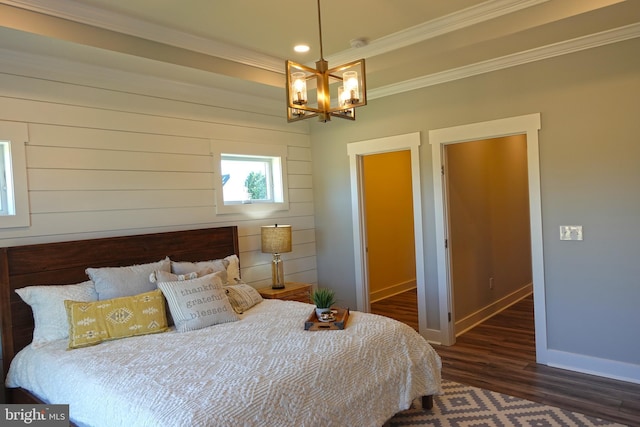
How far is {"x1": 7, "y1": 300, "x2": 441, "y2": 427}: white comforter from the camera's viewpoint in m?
1.86

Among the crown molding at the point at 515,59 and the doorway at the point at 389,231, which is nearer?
the crown molding at the point at 515,59

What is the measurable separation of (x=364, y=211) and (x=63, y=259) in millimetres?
2868

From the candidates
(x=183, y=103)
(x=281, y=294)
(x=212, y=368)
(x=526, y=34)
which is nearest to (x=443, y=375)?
(x=281, y=294)

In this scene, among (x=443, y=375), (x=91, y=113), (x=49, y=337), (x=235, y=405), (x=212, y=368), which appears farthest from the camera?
(x=443, y=375)

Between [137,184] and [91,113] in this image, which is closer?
[91,113]

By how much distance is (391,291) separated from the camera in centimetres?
660

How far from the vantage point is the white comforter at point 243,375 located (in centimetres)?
186

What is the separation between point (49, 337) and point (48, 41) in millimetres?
1867

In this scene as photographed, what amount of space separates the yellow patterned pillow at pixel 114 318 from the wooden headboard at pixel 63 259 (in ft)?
1.22

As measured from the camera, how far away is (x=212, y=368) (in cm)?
216

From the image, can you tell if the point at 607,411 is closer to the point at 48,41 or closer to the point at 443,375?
the point at 443,375

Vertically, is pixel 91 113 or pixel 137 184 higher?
pixel 91 113

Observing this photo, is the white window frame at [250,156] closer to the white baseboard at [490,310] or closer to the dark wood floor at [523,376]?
the dark wood floor at [523,376]

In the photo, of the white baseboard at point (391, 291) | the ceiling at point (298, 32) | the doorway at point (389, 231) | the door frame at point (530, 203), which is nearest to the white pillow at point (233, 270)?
the ceiling at point (298, 32)
